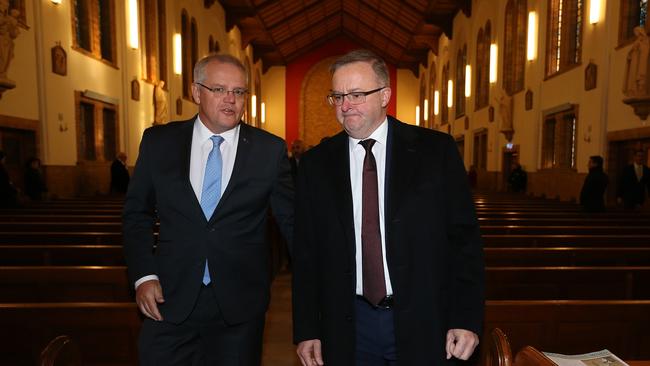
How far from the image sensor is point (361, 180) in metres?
1.66

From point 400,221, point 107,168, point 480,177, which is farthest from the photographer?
point 480,177

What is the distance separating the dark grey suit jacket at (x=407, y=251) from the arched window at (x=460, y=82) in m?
19.0

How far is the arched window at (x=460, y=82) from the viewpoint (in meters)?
19.8

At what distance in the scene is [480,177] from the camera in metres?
16.9

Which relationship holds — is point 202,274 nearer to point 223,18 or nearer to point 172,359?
point 172,359

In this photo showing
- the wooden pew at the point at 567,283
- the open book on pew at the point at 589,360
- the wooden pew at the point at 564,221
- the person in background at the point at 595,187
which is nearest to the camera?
the open book on pew at the point at 589,360

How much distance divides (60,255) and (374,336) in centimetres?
336

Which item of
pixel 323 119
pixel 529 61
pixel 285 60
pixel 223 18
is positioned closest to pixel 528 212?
pixel 529 61

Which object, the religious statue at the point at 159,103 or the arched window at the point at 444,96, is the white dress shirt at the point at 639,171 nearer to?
the religious statue at the point at 159,103

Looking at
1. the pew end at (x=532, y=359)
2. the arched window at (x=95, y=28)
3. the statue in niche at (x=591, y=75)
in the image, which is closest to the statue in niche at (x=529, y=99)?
the statue in niche at (x=591, y=75)

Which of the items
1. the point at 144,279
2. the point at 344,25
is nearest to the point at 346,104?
the point at 144,279

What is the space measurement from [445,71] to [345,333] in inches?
873

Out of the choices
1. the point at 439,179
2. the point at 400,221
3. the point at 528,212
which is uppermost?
the point at 439,179

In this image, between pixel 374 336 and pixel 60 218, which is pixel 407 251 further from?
pixel 60 218
